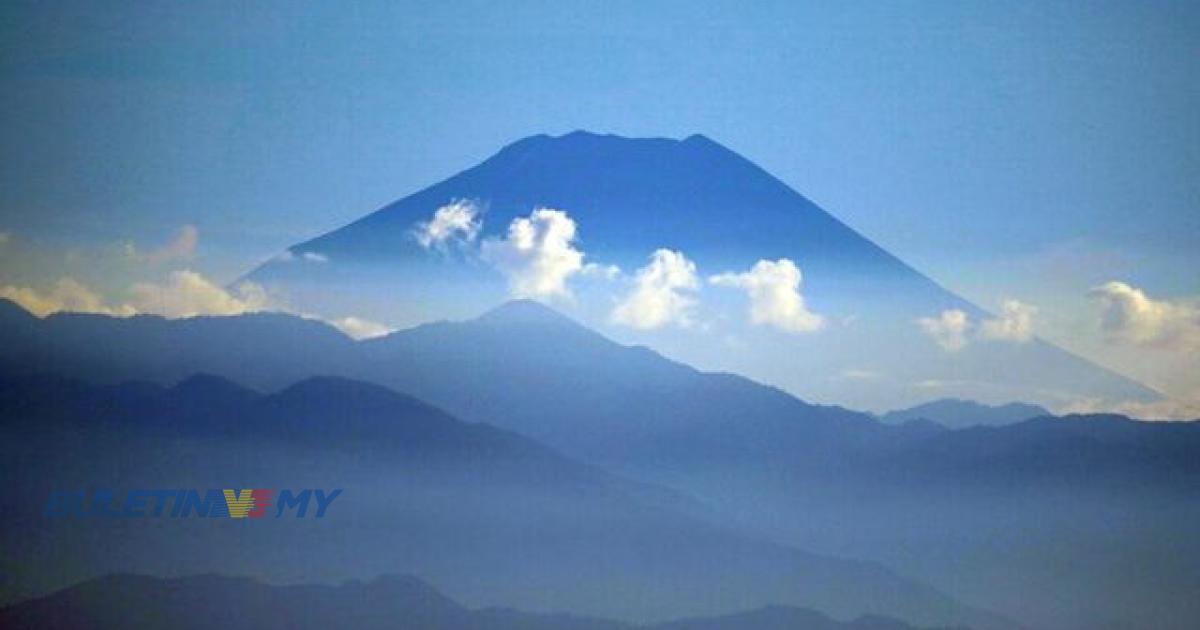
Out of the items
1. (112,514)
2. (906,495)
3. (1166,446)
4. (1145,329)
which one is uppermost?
(1145,329)

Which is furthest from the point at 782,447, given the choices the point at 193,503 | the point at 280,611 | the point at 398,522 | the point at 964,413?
the point at 193,503

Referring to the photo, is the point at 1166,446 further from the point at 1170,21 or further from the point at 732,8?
the point at 732,8

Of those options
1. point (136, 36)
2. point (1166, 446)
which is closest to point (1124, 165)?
point (1166, 446)

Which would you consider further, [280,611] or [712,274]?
[712,274]

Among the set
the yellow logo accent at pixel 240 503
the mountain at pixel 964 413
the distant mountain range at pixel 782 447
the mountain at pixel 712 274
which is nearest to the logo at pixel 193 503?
the yellow logo accent at pixel 240 503

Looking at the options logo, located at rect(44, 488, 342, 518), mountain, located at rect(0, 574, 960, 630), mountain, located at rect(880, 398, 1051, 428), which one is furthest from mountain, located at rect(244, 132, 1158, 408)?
mountain, located at rect(0, 574, 960, 630)

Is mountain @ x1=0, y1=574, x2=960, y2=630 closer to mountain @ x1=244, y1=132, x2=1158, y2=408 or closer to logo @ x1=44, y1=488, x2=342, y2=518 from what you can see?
logo @ x1=44, y1=488, x2=342, y2=518

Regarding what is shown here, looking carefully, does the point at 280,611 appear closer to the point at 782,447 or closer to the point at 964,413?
the point at 782,447
